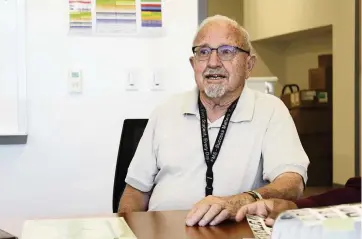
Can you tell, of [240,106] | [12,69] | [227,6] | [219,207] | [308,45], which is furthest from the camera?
[227,6]

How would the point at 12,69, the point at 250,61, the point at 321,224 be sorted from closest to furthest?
the point at 321,224 → the point at 250,61 → the point at 12,69

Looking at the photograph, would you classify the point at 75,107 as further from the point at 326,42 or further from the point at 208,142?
the point at 326,42

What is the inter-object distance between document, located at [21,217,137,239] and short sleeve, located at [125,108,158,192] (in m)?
0.62

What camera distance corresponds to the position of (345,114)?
5.95 meters

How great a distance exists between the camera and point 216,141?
2.03 m

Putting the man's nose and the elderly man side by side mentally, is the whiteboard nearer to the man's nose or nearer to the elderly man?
the elderly man

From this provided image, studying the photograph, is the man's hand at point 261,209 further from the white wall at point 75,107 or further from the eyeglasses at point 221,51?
the white wall at point 75,107

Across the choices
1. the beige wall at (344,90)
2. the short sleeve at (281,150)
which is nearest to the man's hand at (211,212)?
the short sleeve at (281,150)

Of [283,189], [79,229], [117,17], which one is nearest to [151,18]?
[117,17]

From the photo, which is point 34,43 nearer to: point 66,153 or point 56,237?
point 66,153

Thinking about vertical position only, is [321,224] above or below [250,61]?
below

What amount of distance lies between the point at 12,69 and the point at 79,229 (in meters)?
1.73

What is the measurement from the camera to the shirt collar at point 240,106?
2090 millimetres

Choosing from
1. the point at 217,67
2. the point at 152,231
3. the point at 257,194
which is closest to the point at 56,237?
the point at 152,231
